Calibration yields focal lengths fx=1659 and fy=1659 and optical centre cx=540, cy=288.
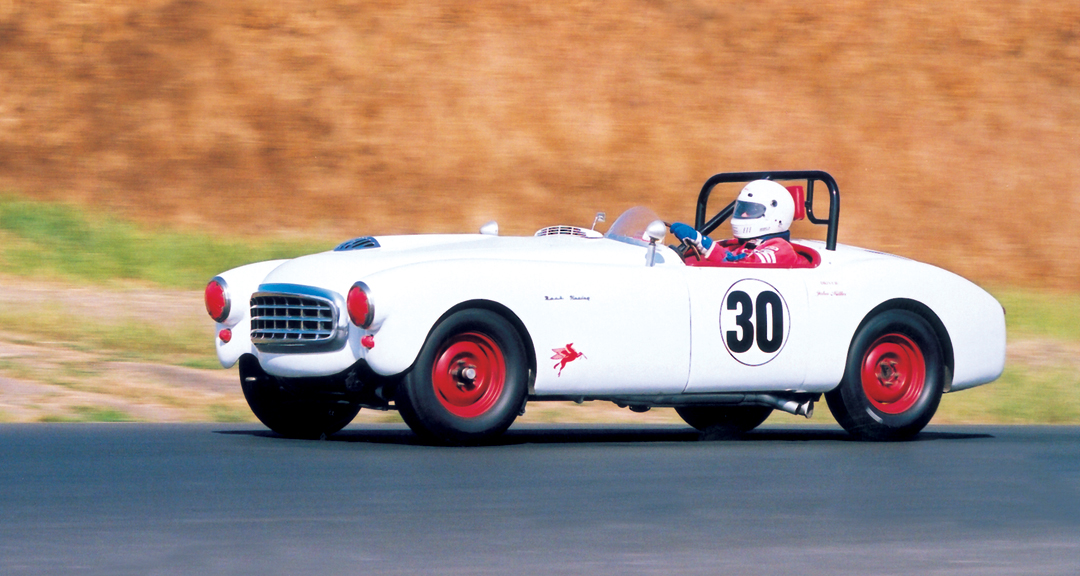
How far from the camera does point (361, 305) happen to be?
827 cm

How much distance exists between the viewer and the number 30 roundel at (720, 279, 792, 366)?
9273 mm

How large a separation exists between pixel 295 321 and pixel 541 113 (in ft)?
64.2

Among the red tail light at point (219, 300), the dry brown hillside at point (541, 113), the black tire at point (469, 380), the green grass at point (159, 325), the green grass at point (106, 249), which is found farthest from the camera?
the dry brown hillside at point (541, 113)

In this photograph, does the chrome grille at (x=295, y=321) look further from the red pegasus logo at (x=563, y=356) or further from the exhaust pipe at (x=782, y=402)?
the exhaust pipe at (x=782, y=402)

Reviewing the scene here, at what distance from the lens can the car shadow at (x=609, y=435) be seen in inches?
373

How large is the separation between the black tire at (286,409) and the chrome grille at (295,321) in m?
0.29

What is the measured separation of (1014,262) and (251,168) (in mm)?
12311

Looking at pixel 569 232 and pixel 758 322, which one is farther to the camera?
pixel 569 232

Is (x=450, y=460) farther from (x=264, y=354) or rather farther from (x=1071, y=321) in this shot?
(x=1071, y=321)

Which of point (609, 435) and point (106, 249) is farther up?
point (106, 249)

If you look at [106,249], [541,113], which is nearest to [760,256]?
[106,249]

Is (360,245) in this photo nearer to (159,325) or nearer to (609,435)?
(609,435)

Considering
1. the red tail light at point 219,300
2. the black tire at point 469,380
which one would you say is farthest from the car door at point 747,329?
the red tail light at point 219,300

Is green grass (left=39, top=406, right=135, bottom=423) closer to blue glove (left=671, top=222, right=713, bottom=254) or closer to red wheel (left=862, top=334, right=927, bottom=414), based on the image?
blue glove (left=671, top=222, right=713, bottom=254)
